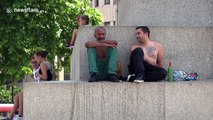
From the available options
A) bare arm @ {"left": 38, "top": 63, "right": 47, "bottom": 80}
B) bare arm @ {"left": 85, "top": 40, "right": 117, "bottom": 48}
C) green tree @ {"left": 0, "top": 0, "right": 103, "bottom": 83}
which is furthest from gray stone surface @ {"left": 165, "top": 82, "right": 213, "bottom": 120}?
green tree @ {"left": 0, "top": 0, "right": 103, "bottom": 83}

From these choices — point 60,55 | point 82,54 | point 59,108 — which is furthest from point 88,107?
point 60,55

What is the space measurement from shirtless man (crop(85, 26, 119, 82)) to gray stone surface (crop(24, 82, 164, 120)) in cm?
22

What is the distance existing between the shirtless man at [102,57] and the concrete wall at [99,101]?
0.24 m

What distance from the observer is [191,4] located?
8945mm

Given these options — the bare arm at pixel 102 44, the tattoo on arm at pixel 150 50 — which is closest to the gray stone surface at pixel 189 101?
the tattoo on arm at pixel 150 50

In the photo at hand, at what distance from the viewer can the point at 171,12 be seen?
888 centimetres

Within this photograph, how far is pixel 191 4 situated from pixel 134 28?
1.36 meters

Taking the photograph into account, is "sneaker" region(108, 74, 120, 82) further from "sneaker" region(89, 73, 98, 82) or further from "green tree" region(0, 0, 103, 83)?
"green tree" region(0, 0, 103, 83)

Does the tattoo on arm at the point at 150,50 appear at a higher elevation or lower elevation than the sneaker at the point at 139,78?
higher

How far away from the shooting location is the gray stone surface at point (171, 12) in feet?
28.9

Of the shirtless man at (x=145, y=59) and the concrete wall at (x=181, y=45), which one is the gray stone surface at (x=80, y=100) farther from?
the concrete wall at (x=181, y=45)

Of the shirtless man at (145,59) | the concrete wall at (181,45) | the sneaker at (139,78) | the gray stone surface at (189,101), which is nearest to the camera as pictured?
the sneaker at (139,78)

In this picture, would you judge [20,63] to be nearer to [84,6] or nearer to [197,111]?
[84,6]

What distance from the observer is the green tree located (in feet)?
53.5
